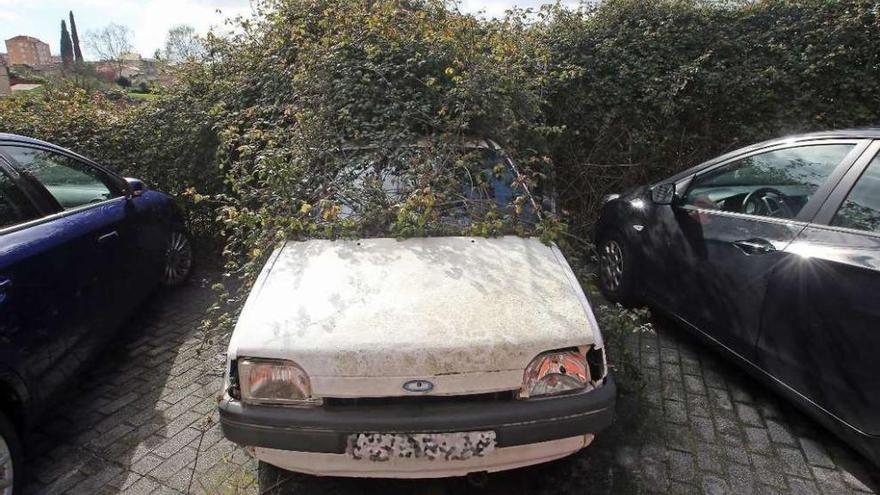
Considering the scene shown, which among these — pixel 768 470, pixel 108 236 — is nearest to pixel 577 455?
pixel 768 470

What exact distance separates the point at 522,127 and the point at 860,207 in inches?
89.8

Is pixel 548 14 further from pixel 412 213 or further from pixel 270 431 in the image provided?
pixel 270 431

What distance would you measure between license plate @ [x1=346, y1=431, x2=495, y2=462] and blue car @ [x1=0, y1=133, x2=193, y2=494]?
1620mm

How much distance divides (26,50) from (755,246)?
117882 mm

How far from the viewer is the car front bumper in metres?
2.02

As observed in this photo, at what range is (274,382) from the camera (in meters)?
2.10

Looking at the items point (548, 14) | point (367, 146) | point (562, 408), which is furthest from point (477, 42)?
point (562, 408)

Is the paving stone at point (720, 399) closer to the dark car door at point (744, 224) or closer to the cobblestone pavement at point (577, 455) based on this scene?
the cobblestone pavement at point (577, 455)

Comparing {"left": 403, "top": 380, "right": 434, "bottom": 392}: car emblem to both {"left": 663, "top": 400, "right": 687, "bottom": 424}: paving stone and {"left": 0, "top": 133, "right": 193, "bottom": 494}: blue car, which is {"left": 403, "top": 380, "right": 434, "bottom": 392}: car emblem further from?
{"left": 0, "top": 133, "right": 193, "bottom": 494}: blue car

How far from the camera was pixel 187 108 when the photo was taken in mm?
5500

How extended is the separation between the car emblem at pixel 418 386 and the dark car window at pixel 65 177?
2676 mm

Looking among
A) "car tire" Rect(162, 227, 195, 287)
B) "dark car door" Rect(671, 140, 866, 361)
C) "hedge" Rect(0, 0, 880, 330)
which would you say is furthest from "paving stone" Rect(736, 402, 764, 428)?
"car tire" Rect(162, 227, 195, 287)

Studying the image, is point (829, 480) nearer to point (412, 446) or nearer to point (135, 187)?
point (412, 446)

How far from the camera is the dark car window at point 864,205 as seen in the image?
253 centimetres
